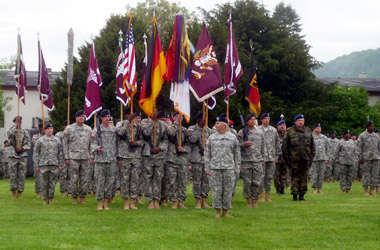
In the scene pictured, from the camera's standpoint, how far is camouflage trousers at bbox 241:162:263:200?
15805mm

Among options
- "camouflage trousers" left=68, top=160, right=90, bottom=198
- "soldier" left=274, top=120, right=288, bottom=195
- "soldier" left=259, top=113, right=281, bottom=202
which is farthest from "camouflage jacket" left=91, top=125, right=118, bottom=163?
"soldier" left=274, top=120, right=288, bottom=195

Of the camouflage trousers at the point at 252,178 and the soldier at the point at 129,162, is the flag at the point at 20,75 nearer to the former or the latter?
the soldier at the point at 129,162

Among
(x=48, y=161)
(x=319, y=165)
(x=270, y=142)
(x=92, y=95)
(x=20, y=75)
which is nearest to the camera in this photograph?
(x=48, y=161)

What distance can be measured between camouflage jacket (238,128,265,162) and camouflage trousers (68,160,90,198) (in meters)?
4.31

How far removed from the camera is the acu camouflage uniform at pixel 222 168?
13234 millimetres

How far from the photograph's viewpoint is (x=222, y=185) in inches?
523

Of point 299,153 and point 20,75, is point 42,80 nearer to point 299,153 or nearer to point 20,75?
point 20,75

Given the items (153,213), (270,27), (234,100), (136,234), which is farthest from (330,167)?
(136,234)

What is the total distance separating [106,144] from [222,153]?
3.63 metres

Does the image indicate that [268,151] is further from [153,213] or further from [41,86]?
[41,86]

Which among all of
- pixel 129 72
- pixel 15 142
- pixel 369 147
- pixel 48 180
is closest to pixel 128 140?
pixel 129 72

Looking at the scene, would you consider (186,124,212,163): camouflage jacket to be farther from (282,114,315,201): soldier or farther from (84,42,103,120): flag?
(282,114,315,201): soldier

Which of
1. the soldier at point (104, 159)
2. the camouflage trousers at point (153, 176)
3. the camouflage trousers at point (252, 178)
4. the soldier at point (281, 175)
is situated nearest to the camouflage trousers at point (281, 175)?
the soldier at point (281, 175)

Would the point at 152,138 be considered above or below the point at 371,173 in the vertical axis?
above
